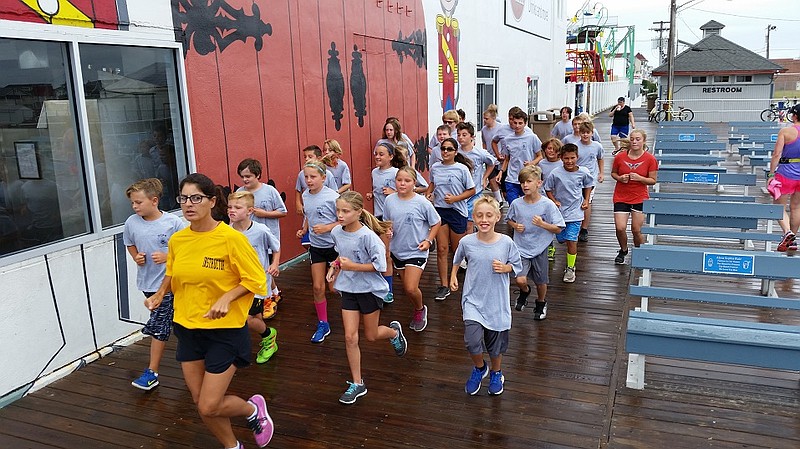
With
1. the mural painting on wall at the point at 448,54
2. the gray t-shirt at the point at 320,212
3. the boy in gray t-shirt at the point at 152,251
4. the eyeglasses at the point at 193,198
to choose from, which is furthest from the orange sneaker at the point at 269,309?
the mural painting on wall at the point at 448,54

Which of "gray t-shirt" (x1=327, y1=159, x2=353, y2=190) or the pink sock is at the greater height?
"gray t-shirt" (x1=327, y1=159, x2=353, y2=190)

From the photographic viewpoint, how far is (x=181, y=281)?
138 inches

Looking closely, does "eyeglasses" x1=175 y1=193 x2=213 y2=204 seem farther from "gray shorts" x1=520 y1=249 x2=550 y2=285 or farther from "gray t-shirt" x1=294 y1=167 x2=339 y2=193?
"gray shorts" x1=520 y1=249 x2=550 y2=285

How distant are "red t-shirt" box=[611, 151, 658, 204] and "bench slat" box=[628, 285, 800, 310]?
2.25m

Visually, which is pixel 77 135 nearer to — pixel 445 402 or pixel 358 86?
pixel 445 402

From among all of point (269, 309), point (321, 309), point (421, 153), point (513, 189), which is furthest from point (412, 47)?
point (321, 309)

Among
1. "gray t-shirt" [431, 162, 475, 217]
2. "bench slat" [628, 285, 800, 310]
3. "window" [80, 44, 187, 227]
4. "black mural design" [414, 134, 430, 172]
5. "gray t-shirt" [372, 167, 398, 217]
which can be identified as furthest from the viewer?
"black mural design" [414, 134, 430, 172]

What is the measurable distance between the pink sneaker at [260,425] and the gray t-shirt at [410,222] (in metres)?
2.13

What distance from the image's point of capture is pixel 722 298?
5254 millimetres

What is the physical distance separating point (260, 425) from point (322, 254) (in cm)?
210

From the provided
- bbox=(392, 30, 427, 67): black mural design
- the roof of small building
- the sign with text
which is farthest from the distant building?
bbox=(392, 30, 427, 67): black mural design

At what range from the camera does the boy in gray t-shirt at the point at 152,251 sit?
187 inches

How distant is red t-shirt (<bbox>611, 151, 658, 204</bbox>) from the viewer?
7445mm

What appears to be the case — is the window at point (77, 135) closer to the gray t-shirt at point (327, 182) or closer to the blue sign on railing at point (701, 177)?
the gray t-shirt at point (327, 182)
